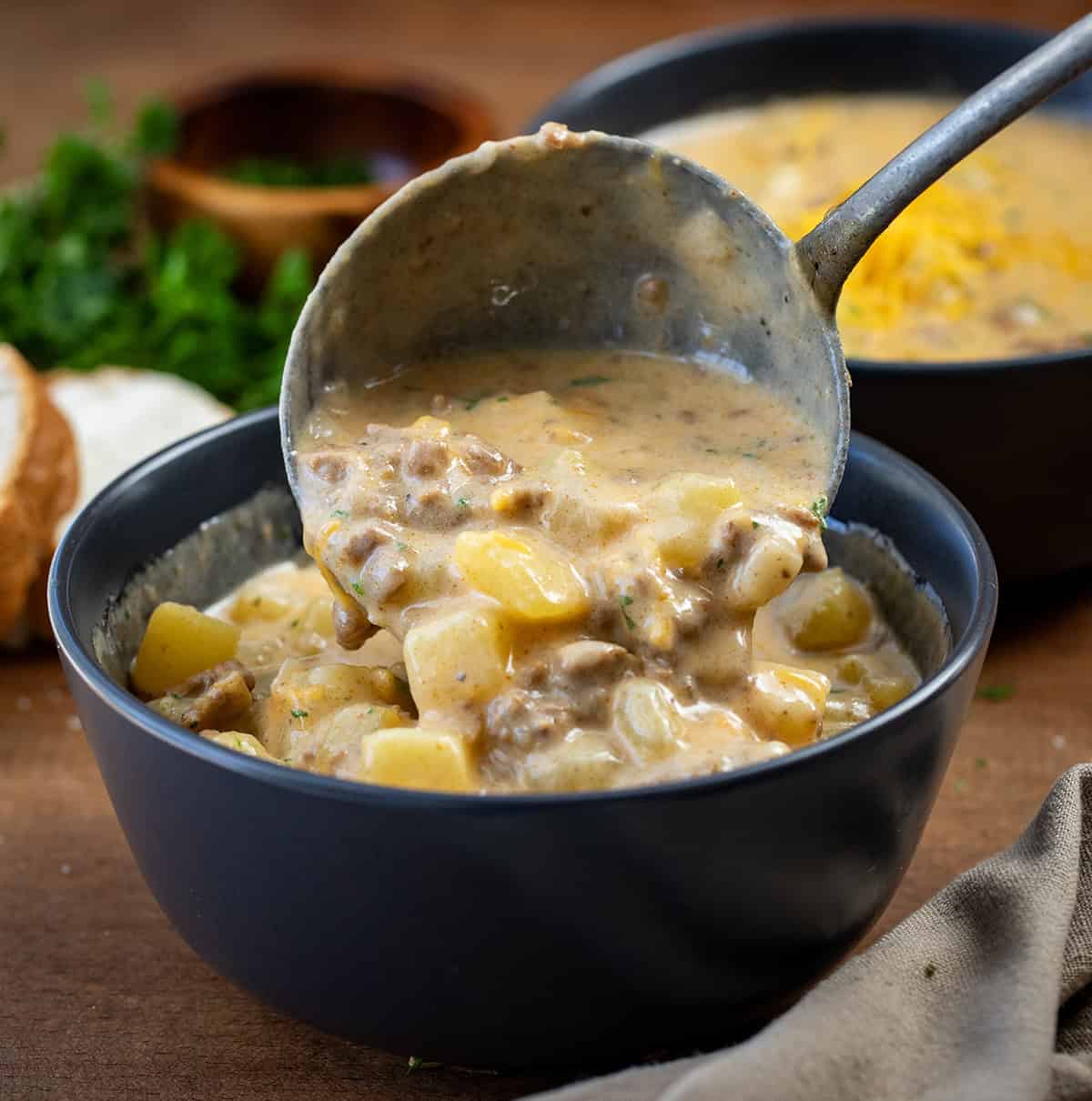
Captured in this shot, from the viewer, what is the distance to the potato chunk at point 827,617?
3.12m

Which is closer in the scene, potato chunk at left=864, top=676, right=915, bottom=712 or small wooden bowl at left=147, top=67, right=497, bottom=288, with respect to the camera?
potato chunk at left=864, top=676, right=915, bottom=712

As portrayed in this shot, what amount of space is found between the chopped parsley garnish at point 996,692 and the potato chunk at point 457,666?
5.17ft

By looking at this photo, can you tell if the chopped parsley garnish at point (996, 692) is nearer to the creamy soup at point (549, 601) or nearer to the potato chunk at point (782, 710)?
the creamy soup at point (549, 601)

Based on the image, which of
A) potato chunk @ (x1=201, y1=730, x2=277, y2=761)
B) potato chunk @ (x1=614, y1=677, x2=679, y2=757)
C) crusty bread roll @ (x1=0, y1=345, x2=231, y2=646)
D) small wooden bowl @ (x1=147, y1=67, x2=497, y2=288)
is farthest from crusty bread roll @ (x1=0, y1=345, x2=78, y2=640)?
potato chunk @ (x1=614, y1=677, x2=679, y2=757)

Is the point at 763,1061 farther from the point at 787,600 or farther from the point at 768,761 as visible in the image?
the point at 787,600

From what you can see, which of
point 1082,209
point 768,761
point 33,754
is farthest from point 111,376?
point 768,761

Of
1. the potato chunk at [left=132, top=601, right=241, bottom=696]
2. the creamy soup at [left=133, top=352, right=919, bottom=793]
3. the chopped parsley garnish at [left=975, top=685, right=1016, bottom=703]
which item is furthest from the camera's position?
the chopped parsley garnish at [left=975, top=685, right=1016, bottom=703]

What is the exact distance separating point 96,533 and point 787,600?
127 cm

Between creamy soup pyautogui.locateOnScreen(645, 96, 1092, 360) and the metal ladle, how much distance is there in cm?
103

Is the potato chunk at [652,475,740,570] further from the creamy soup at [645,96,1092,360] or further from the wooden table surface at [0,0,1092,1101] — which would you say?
the creamy soup at [645,96,1092,360]

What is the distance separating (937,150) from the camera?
2.68 meters

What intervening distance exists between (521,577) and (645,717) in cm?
28

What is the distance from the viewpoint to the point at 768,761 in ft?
7.50

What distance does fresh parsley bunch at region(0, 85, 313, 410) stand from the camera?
498 cm
